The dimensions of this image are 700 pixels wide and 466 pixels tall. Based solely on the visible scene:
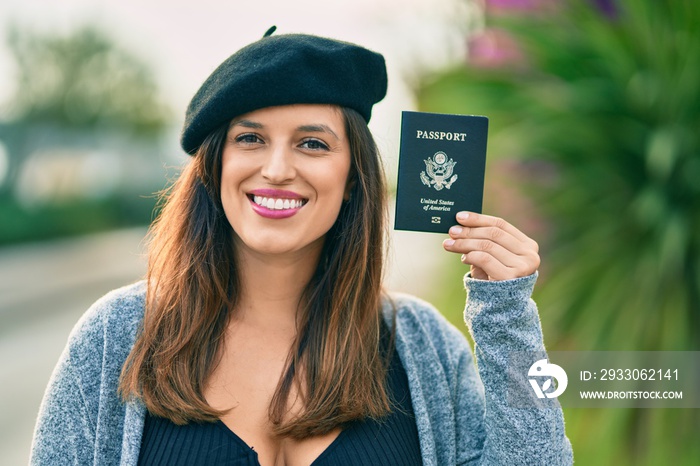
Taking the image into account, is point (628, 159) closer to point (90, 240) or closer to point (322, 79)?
point (322, 79)

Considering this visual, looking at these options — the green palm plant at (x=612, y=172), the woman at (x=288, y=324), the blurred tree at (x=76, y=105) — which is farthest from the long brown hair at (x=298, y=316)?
the blurred tree at (x=76, y=105)

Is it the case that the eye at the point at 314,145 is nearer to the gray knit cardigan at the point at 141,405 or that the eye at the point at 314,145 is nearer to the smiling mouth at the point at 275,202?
the smiling mouth at the point at 275,202

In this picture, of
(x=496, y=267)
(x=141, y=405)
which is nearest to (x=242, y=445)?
(x=141, y=405)

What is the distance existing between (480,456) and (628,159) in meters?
2.29

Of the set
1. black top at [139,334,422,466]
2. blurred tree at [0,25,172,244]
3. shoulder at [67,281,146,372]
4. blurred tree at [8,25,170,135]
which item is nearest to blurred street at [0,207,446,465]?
shoulder at [67,281,146,372]

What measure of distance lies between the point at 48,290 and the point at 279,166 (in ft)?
34.3

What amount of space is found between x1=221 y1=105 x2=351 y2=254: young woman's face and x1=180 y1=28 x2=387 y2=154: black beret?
0.05m

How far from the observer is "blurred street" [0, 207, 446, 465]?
523cm

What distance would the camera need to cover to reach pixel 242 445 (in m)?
2.05

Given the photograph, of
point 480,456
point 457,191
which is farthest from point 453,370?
point 457,191

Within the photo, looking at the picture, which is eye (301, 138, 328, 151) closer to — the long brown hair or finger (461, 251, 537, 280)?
the long brown hair

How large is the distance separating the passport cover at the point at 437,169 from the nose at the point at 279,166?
0.32 meters

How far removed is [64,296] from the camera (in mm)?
11414

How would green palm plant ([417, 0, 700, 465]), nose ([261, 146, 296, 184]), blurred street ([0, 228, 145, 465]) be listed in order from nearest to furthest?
nose ([261, 146, 296, 184]) → green palm plant ([417, 0, 700, 465]) → blurred street ([0, 228, 145, 465])
